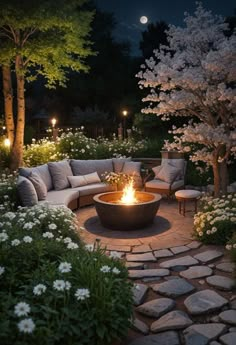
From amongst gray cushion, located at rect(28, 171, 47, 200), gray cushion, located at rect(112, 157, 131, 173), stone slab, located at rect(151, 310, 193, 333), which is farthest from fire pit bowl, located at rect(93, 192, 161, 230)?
stone slab, located at rect(151, 310, 193, 333)

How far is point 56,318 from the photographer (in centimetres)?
259

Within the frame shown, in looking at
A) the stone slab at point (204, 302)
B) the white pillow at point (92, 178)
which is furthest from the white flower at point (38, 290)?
the white pillow at point (92, 178)

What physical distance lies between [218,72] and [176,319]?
4.77 metres

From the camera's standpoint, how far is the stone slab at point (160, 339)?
3215 millimetres

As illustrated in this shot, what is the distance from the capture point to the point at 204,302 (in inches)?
154

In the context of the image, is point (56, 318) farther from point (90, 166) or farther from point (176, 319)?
point (90, 166)

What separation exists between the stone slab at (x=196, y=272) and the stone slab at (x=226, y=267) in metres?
0.15

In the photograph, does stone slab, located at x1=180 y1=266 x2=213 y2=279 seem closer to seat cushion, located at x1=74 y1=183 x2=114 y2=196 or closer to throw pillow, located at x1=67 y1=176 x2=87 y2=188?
seat cushion, located at x1=74 y1=183 x2=114 y2=196

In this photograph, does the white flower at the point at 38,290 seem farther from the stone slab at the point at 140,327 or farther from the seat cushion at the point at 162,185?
the seat cushion at the point at 162,185

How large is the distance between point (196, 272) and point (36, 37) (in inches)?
342

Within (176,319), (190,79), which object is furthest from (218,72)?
(176,319)

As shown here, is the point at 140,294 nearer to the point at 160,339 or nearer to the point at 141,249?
the point at 160,339

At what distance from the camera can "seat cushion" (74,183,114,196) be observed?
841 cm

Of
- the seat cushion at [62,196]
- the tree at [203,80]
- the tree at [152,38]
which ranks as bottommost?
the seat cushion at [62,196]
